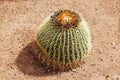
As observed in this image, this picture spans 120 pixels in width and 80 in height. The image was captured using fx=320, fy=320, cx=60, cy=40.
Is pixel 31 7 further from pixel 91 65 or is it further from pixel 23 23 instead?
pixel 91 65

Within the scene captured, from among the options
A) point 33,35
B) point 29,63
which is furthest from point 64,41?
point 33,35

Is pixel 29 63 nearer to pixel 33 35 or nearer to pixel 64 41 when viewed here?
pixel 33 35

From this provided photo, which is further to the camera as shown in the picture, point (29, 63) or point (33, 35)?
point (33, 35)

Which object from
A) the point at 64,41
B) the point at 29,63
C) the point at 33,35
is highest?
the point at 64,41

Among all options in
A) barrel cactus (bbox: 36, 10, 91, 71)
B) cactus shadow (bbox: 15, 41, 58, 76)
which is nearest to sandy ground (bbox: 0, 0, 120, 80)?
cactus shadow (bbox: 15, 41, 58, 76)

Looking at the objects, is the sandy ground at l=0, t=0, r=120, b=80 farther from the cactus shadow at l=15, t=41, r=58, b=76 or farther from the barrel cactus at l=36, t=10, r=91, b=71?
the barrel cactus at l=36, t=10, r=91, b=71

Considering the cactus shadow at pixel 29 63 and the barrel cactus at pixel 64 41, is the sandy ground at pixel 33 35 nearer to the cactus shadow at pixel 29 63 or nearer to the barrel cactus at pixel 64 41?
the cactus shadow at pixel 29 63
